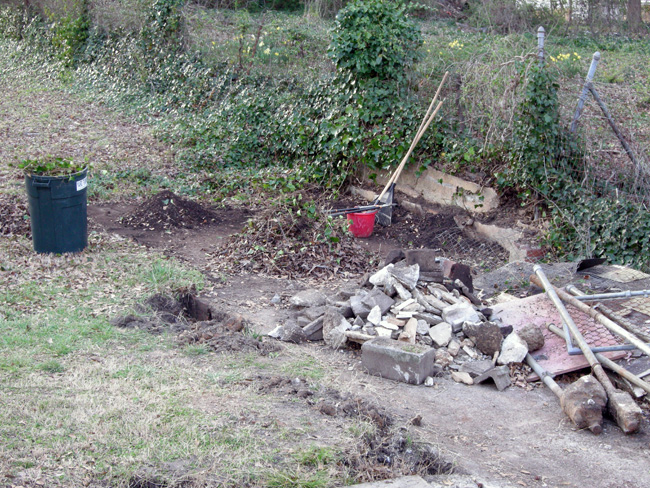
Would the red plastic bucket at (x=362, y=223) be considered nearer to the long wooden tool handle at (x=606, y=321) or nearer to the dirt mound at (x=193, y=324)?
the dirt mound at (x=193, y=324)

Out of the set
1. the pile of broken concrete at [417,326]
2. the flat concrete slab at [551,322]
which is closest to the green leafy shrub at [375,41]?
the pile of broken concrete at [417,326]

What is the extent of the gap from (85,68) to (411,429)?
13931 millimetres

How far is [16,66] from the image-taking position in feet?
53.7

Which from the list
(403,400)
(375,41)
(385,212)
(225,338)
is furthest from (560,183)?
(225,338)

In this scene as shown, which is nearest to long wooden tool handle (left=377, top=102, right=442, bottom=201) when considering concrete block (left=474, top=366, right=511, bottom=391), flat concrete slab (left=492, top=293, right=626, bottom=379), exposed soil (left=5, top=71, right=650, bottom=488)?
exposed soil (left=5, top=71, right=650, bottom=488)

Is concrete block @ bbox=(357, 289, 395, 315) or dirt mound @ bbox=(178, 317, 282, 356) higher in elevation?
concrete block @ bbox=(357, 289, 395, 315)

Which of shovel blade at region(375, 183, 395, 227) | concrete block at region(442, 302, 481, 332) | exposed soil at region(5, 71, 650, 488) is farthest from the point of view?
shovel blade at region(375, 183, 395, 227)

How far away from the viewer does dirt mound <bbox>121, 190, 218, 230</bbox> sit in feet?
27.8

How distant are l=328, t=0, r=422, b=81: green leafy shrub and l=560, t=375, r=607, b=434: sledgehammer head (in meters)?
6.26

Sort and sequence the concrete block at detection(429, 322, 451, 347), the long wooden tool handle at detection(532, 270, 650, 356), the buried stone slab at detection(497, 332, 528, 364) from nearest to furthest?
the long wooden tool handle at detection(532, 270, 650, 356), the buried stone slab at detection(497, 332, 528, 364), the concrete block at detection(429, 322, 451, 347)

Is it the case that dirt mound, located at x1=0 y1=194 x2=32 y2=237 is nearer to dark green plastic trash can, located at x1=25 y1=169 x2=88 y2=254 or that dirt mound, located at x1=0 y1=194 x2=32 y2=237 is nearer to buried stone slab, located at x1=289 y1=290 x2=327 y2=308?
dark green plastic trash can, located at x1=25 y1=169 x2=88 y2=254

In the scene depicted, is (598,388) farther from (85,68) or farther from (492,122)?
(85,68)

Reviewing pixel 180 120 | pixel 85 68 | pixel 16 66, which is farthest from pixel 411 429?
pixel 16 66

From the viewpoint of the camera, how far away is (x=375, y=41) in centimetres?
944
